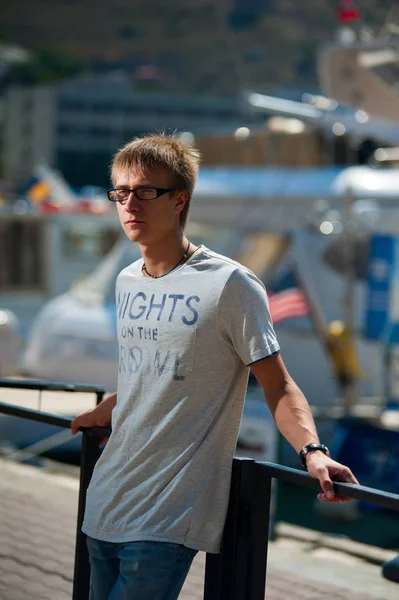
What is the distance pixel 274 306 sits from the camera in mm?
12570

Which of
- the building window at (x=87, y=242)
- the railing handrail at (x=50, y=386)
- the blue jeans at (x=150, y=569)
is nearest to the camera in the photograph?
the blue jeans at (x=150, y=569)

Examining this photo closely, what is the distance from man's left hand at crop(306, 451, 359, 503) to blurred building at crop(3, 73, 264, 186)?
3892 inches

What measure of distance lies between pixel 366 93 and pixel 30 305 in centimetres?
1660

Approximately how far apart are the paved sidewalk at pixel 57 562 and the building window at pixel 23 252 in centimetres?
2225

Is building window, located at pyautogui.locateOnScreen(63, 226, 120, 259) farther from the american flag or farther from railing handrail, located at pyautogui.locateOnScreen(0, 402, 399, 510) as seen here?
railing handrail, located at pyautogui.locateOnScreen(0, 402, 399, 510)

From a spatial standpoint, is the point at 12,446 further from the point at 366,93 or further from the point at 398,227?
the point at 398,227

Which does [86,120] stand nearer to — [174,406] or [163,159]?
[163,159]

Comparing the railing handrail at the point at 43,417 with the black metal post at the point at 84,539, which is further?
the black metal post at the point at 84,539

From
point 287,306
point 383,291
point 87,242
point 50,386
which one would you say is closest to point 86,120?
point 87,242

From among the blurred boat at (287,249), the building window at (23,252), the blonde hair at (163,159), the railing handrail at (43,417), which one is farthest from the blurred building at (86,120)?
the blonde hair at (163,159)

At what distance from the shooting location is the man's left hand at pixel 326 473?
2.59 m

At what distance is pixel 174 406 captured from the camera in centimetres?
278

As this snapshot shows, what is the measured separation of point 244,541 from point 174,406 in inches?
16.6

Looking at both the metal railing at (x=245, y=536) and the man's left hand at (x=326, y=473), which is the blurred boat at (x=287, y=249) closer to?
the metal railing at (x=245, y=536)
